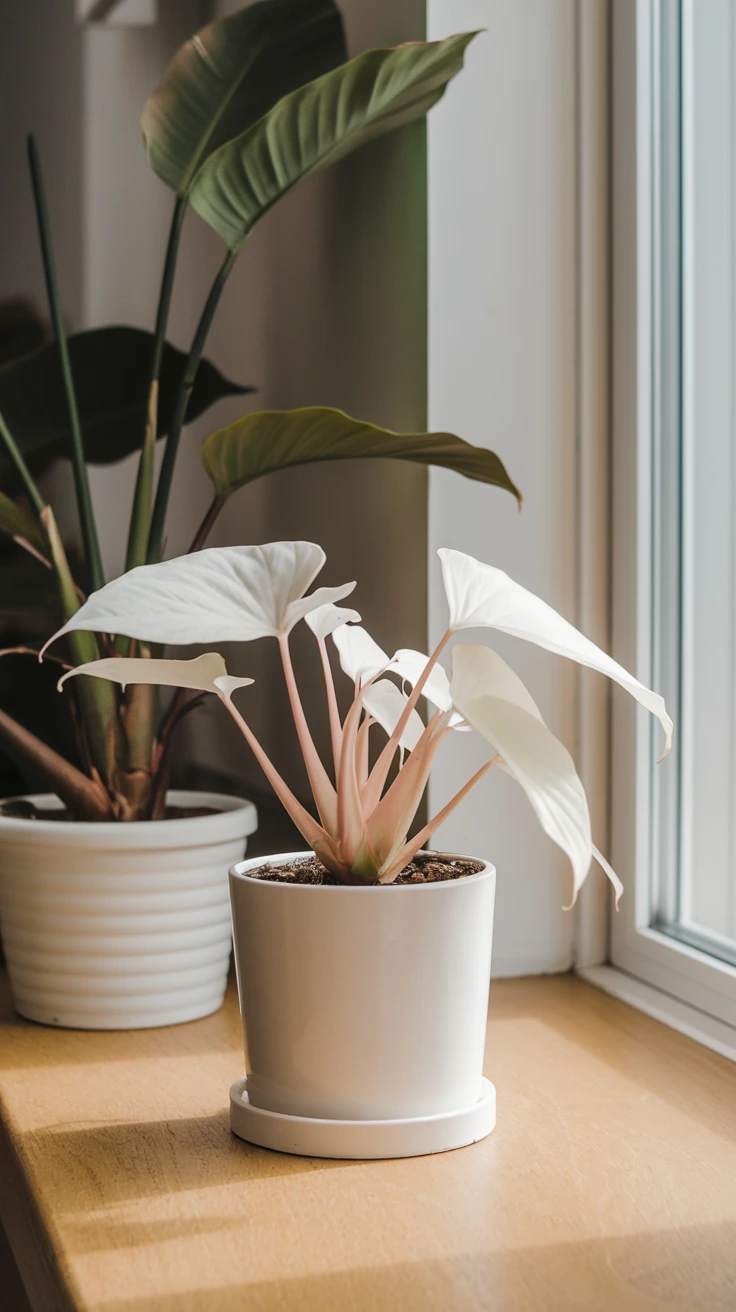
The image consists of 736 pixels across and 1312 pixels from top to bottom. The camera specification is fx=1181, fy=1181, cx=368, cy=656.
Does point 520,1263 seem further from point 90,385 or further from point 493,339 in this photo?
point 90,385

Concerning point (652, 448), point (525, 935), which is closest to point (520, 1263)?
point (525, 935)

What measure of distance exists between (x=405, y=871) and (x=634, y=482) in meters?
0.43

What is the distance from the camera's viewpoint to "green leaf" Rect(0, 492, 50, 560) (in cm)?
88

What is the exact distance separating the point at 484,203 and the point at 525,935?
612 mm

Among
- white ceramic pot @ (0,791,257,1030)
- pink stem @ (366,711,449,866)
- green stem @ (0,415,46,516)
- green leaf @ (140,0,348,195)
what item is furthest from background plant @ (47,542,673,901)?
green leaf @ (140,0,348,195)

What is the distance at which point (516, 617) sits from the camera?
1.93ft

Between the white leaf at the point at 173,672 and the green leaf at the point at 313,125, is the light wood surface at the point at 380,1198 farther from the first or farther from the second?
the green leaf at the point at 313,125

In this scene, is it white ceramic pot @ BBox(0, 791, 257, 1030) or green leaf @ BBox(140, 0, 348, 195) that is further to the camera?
green leaf @ BBox(140, 0, 348, 195)

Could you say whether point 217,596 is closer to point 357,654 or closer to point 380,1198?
point 357,654

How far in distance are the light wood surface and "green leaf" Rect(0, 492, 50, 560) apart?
38 centimetres

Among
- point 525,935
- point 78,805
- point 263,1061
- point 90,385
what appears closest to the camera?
point 263,1061

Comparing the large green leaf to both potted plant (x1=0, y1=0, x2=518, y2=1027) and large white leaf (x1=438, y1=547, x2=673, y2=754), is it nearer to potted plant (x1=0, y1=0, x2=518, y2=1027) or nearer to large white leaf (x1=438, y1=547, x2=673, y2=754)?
potted plant (x1=0, y1=0, x2=518, y2=1027)

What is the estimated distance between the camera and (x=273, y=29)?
38.4 inches

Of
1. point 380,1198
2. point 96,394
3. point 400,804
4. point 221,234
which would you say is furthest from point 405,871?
point 96,394
